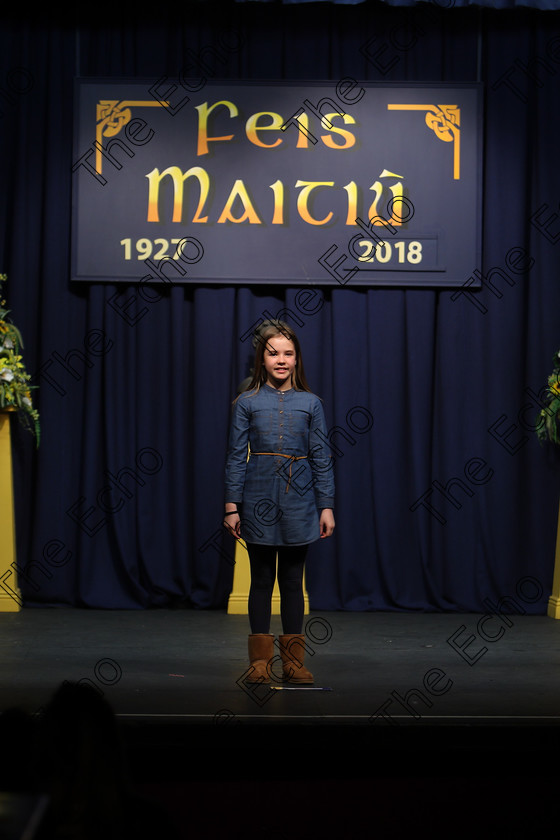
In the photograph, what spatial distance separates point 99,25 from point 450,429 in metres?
2.81

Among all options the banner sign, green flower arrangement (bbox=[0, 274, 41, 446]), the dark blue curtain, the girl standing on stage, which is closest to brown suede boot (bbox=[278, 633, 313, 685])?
the girl standing on stage

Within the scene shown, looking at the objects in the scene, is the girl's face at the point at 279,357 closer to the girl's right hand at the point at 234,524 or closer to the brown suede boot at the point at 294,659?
the girl's right hand at the point at 234,524

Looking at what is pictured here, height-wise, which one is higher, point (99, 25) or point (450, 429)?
point (99, 25)

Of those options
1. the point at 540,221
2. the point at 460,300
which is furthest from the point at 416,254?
the point at 540,221

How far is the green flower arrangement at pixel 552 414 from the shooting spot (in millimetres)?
4820

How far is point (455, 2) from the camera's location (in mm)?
4828

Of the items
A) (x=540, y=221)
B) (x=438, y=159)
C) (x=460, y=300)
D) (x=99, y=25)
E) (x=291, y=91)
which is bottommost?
(x=460, y=300)

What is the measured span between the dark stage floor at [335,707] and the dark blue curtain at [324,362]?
314 millimetres

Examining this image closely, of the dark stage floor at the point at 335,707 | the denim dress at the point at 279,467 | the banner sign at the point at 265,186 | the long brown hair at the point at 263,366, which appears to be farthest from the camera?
the banner sign at the point at 265,186

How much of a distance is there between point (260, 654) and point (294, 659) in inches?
4.8

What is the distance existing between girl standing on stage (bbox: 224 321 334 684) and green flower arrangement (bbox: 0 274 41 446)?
1654 mm

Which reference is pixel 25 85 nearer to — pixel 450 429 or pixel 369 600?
pixel 450 429

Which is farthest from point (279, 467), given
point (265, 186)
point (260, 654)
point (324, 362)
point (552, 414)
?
point (265, 186)

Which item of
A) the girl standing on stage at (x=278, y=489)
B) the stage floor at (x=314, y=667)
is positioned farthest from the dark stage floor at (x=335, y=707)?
the girl standing on stage at (x=278, y=489)
